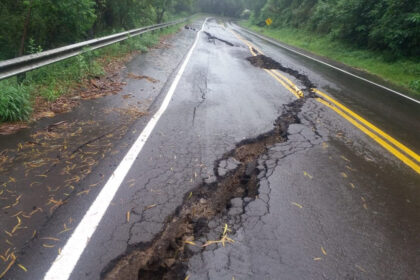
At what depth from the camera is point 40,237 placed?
2.56 meters

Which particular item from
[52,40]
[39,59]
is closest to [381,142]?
[39,59]

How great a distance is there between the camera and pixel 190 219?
295 centimetres

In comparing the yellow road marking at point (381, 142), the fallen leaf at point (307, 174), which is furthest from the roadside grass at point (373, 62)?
the fallen leaf at point (307, 174)

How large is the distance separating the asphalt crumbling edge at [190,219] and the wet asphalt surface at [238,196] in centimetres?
4

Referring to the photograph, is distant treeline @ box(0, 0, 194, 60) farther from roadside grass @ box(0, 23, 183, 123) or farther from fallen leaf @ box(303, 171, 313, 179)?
fallen leaf @ box(303, 171, 313, 179)

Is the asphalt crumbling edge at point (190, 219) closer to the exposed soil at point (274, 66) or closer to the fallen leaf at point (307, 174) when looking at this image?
the fallen leaf at point (307, 174)

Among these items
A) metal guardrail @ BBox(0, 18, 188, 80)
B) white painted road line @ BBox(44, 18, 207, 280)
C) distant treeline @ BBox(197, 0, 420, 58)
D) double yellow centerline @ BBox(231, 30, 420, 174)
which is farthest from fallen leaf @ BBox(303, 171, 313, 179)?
distant treeline @ BBox(197, 0, 420, 58)

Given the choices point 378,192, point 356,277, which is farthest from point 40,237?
point 378,192

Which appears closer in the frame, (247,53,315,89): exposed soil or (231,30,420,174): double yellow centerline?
(231,30,420,174): double yellow centerline

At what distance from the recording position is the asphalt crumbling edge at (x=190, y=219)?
2.35 m

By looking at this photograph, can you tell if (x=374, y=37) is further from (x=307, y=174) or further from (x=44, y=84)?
(x=44, y=84)

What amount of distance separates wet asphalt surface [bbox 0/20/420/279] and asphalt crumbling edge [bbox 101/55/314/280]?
4cm

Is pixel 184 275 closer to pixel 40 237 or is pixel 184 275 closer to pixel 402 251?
pixel 40 237

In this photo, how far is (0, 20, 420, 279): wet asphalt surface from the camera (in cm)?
250
